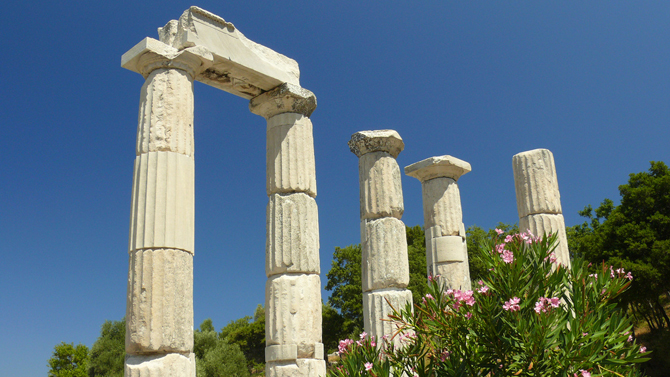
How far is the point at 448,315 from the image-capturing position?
21.8 ft

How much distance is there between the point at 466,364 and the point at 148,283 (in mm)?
5592

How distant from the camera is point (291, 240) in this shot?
1226cm

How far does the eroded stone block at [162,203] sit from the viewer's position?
32.0 ft

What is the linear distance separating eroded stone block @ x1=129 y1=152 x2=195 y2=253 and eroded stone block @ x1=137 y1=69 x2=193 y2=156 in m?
0.24

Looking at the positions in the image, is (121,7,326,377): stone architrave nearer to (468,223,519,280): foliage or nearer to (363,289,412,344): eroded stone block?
(363,289,412,344): eroded stone block

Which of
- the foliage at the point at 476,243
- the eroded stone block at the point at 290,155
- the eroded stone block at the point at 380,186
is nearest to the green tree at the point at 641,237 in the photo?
the foliage at the point at 476,243

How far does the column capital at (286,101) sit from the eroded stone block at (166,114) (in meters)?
2.76

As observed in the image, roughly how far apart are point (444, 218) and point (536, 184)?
3.39m

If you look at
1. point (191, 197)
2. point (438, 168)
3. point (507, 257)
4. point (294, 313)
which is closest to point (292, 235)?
point (294, 313)

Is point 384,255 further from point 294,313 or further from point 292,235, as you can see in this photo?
point 294,313

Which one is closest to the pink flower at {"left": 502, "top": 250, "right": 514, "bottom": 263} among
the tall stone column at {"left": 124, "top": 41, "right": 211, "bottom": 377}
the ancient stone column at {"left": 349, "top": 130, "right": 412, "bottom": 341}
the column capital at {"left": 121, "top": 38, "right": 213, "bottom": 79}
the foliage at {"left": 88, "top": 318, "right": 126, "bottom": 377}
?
the tall stone column at {"left": 124, "top": 41, "right": 211, "bottom": 377}

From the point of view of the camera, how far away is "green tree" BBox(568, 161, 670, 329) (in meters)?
26.2

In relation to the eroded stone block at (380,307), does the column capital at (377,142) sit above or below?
above

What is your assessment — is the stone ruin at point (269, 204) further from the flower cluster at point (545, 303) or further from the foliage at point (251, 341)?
the foliage at point (251, 341)
